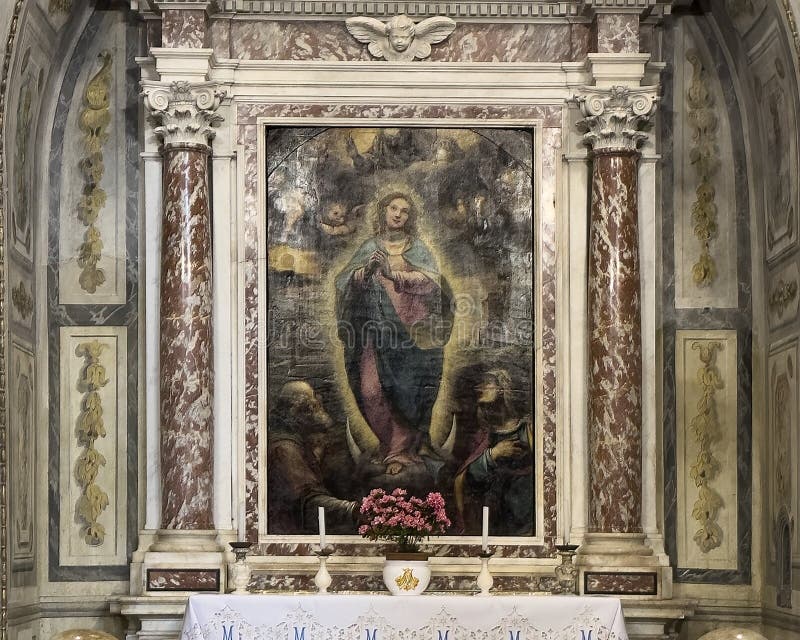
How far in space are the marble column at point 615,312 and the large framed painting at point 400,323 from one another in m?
0.57

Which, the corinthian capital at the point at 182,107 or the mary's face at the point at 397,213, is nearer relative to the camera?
the corinthian capital at the point at 182,107

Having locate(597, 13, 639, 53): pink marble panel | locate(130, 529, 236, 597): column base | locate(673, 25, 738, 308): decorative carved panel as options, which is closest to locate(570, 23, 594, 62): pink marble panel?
locate(597, 13, 639, 53): pink marble panel

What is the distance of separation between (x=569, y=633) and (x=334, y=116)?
4.51 m

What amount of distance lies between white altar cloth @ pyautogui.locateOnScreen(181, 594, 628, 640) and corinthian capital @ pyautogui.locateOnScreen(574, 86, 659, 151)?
3.64 metres

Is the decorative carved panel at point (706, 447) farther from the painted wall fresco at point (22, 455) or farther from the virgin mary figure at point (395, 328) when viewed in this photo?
the painted wall fresco at point (22, 455)

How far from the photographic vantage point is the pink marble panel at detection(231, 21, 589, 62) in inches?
538

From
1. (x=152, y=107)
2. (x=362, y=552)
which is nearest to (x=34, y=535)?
(x=362, y=552)

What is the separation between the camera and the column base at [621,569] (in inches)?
504

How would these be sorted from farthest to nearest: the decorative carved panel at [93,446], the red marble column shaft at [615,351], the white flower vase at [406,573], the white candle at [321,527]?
1. the decorative carved panel at [93,446]
2. the red marble column shaft at [615,351]
3. the white candle at [321,527]
4. the white flower vase at [406,573]

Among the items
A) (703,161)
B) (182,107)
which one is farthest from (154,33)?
(703,161)

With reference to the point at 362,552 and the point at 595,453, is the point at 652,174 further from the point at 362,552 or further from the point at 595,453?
the point at 362,552

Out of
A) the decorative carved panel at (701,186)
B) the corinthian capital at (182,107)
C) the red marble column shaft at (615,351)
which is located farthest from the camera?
the decorative carved panel at (701,186)

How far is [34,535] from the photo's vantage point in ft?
43.8

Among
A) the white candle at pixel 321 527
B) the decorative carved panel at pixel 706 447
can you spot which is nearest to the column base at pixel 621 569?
the decorative carved panel at pixel 706 447
